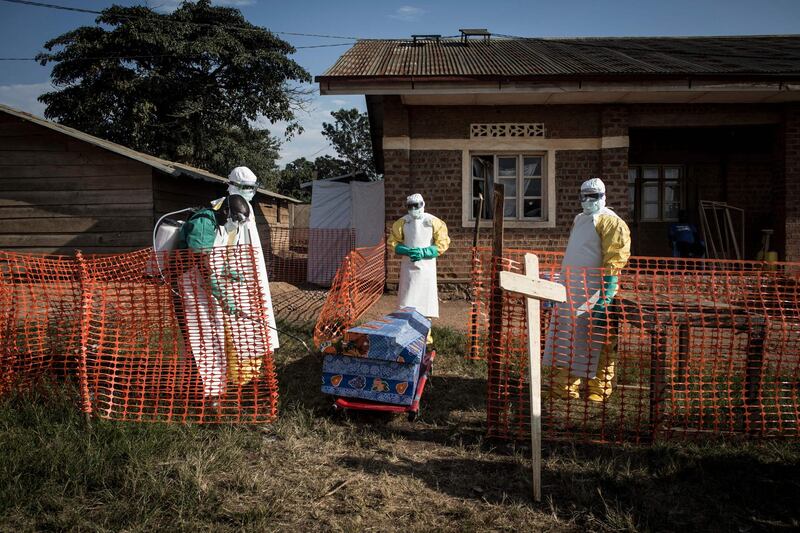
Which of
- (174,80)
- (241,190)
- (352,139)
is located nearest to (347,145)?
(352,139)

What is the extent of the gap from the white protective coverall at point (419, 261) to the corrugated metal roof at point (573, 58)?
3.30 meters

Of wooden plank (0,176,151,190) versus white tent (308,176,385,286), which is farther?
white tent (308,176,385,286)

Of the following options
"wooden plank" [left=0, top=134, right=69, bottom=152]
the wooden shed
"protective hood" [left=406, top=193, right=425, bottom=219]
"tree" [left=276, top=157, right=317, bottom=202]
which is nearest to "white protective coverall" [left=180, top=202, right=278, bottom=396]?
"protective hood" [left=406, top=193, right=425, bottom=219]

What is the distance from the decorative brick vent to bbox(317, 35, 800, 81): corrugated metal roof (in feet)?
3.05

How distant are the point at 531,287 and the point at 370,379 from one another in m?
1.49

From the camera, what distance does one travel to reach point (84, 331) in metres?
3.54

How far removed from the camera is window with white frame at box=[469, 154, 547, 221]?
373 inches

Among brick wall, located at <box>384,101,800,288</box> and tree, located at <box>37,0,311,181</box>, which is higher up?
tree, located at <box>37,0,311,181</box>

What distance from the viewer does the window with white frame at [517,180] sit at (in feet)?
31.1

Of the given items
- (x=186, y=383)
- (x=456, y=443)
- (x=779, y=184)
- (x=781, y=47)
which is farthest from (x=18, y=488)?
(x=781, y=47)

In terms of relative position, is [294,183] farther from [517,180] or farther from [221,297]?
[221,297]

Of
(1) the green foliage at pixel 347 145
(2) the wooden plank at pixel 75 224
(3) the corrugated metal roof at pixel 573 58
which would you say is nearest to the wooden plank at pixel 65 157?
(2) the wooden plank at pixel 75 224

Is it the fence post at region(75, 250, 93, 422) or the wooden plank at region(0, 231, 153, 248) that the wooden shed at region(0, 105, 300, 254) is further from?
the fence post at region(75, 250, 93, 422)

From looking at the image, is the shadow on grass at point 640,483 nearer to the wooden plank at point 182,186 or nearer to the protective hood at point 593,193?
the protective hood at point 593,193
